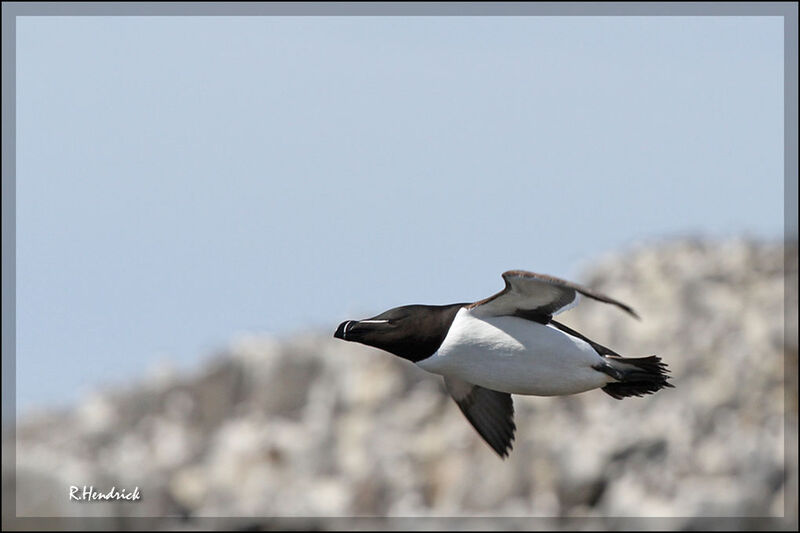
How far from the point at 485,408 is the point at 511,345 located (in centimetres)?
A: 222

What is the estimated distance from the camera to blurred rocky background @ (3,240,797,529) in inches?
1438

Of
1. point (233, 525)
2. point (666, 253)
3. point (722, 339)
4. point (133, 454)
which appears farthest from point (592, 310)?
point (133, 454)

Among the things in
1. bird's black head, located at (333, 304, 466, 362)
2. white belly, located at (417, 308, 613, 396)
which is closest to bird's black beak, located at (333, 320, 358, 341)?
bird's black head, located at (333, 304, 466, 362)

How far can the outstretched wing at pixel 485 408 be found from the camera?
11344mm

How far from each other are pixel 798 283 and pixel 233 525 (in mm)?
22353

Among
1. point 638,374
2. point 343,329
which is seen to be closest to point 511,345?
point 638,374

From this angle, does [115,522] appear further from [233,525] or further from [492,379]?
[492,379]

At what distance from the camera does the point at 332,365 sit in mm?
45625

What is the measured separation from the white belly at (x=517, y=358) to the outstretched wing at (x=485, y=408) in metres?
1.88
